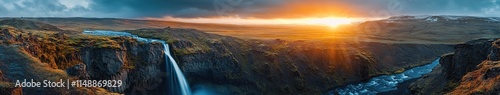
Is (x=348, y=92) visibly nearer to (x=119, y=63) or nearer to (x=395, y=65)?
(x=395, y=65)

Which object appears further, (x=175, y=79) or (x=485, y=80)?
(x=175, y=79)

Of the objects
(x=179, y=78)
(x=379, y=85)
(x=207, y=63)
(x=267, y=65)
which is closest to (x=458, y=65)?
(x=379, y=85)

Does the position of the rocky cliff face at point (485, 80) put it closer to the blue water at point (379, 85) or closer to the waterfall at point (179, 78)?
the blue water at point (379, 85)

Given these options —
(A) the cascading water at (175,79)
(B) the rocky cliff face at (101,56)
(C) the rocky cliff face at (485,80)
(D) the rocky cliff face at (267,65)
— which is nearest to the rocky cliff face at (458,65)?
(C) the rocky cliff face at (485,80)

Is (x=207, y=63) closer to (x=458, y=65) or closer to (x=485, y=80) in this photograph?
(x=458, y=65)

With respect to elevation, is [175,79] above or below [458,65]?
below

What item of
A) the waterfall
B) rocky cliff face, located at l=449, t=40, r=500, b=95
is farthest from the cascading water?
rocky cliff face, located at l=449, t=40, r=500, b=95
